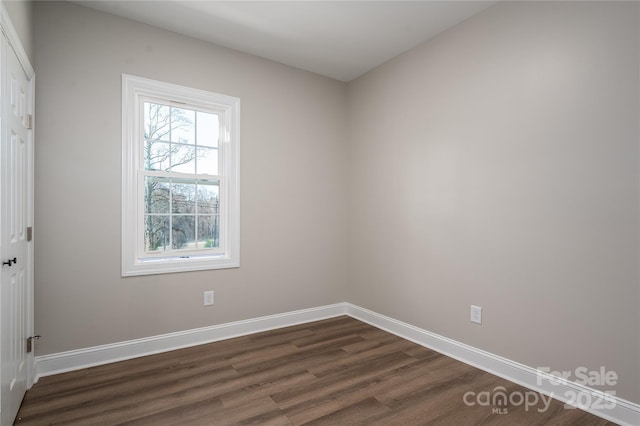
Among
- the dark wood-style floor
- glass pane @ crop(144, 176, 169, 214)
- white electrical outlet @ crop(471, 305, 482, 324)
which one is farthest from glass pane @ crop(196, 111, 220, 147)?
white electrical outlet @ crop(471, 305, 482, 324)

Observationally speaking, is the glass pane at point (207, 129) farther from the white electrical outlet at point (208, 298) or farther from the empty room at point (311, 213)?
the white electrical outlet at point (208, 298)

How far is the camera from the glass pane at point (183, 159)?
307 centimetres

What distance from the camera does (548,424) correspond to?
75.0 inches

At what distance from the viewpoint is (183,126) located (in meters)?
3.12

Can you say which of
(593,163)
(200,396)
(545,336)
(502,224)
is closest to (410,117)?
(502,224)

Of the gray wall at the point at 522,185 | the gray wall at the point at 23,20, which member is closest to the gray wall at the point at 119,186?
the gray wall at the point at 23,20

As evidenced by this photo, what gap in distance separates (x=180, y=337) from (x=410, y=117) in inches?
117

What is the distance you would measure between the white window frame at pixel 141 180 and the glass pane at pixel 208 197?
5 centimetres

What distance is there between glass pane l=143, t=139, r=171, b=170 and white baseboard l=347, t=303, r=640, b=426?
2.69 metres

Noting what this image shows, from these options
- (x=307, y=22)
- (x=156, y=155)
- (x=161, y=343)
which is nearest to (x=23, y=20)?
(x=156, y=155)

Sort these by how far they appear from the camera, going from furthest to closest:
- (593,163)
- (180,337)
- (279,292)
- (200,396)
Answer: (279,292), (180,337), (200,396), (593,163)

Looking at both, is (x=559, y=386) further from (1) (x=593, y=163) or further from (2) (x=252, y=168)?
(2) (x=252, y=168)

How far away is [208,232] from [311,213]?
1.16 metres

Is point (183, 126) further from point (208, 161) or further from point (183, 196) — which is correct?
point (183, 196)
